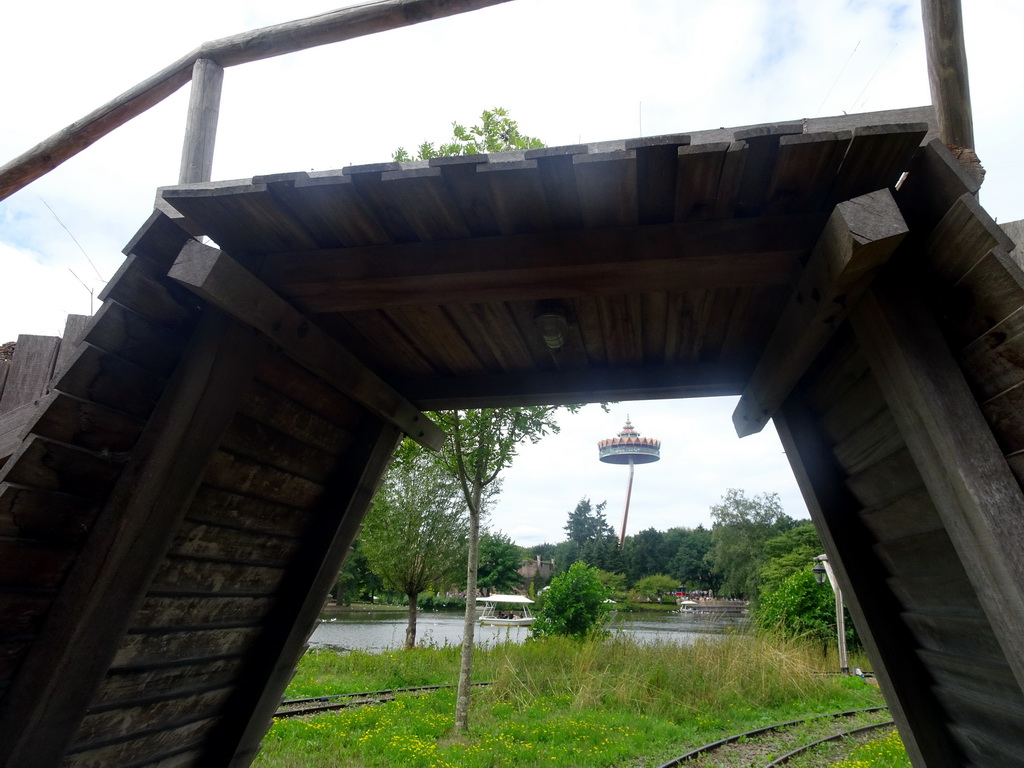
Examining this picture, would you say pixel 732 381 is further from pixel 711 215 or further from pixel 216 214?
pixel 216 214

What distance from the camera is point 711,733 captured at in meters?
8.04

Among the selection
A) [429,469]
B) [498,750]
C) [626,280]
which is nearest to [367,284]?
[626,280]

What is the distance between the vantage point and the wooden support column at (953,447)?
4.42 feet

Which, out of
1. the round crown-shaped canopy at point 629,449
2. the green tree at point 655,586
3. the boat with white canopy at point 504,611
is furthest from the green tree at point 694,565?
the boat with white canopy at point 504,611

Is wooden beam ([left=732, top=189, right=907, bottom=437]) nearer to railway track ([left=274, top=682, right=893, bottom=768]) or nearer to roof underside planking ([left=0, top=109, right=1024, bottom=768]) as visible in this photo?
roof underside planking ([left=0, top=109, right=1024, bottom=768])

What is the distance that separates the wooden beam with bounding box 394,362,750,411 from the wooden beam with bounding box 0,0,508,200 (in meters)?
2.08

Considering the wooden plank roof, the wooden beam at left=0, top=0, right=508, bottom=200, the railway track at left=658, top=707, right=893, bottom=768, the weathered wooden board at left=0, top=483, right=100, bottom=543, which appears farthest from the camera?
the railway track at left=658, top=707, right=893, bottom=768

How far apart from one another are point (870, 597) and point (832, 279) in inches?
62.3

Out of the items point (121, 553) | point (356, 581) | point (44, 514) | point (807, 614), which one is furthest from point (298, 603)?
point (356, 581)

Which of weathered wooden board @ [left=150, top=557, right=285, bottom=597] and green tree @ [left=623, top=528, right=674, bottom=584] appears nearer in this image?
weathered wooden board @ [left=150, top=557, right=285, bottom=597]

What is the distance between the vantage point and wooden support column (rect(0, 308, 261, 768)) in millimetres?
1753

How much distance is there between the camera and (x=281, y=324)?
83.7 inches

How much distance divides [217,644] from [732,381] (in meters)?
2.57

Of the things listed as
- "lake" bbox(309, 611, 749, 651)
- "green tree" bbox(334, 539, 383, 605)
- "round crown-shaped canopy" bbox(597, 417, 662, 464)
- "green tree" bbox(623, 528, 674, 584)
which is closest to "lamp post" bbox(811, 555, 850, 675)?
"lake" bbox(309, 611, 749, 651)
